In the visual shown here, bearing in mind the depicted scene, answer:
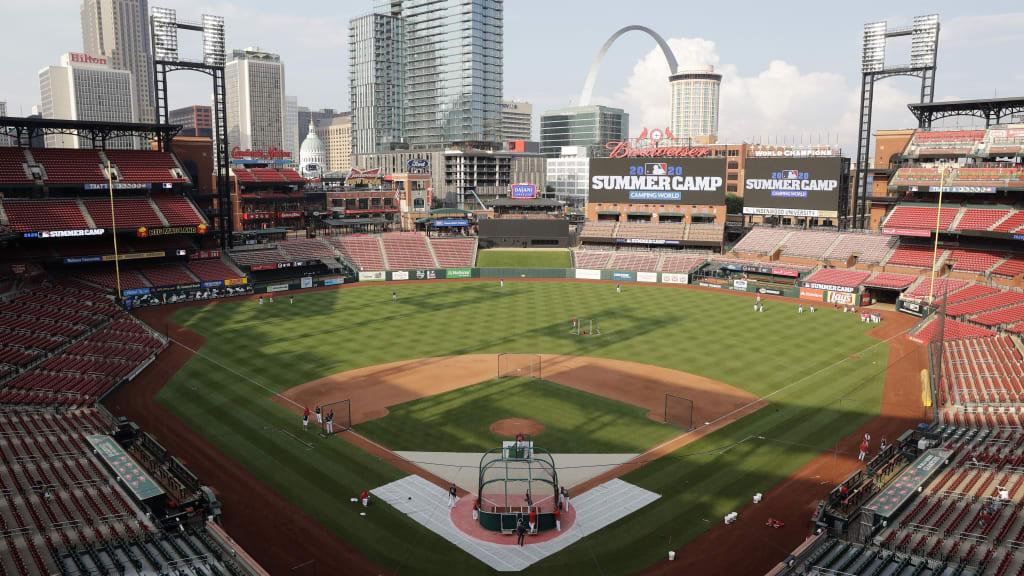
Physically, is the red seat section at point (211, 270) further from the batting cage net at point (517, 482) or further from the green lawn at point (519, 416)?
the batting cage net at point (517, 482)

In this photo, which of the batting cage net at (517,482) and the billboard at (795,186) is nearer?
the batting cage net at (517,482)

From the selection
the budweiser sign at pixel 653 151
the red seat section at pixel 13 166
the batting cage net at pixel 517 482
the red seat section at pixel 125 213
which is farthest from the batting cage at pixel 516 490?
the budweiser sign at pixel 653 151

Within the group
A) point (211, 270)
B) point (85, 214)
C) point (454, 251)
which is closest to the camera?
point (85, 214)

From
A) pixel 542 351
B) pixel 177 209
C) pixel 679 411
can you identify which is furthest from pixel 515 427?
pixel 177 209

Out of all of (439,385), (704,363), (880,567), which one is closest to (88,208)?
(439,385)

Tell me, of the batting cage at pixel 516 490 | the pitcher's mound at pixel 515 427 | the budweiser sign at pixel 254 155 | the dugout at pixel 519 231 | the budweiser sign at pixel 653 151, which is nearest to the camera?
the batting cage at pixel 516 490

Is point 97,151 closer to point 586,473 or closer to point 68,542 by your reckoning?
point 68,542

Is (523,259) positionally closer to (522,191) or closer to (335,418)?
(522,191)
